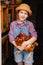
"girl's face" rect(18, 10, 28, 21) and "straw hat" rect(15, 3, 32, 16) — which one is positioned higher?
"straw hat" rect(15, 3, 32, 16)

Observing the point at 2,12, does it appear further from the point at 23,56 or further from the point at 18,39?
the point at 23,56

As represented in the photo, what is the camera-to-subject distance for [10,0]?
61.8 inches

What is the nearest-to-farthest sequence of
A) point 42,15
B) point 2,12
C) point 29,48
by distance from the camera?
point 29,48, point 2,12, point 42,15

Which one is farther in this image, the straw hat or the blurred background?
the blurred background

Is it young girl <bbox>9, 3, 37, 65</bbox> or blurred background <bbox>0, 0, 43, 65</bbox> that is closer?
young girl <bbox>9, 3, 37, 65</bbox>

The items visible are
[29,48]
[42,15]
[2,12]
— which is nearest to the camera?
[29,48]

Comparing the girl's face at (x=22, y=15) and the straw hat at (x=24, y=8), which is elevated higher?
the straw hat at (x=24, y=8)

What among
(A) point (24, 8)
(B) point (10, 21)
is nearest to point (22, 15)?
(A) point (24, 8)

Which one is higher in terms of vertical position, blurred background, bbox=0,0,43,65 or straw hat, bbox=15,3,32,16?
straw hat, bbox=15,3,32,16

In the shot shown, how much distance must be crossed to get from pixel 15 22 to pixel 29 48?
21 centimetres

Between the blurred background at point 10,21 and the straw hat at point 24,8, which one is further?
the blurred background at point 10,21

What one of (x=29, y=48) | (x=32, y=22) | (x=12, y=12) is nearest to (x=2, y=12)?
(x=12, y=12)

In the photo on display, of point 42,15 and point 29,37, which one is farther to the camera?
point 42,15

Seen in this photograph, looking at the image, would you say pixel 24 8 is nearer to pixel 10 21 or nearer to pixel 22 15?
pixel 22 15
